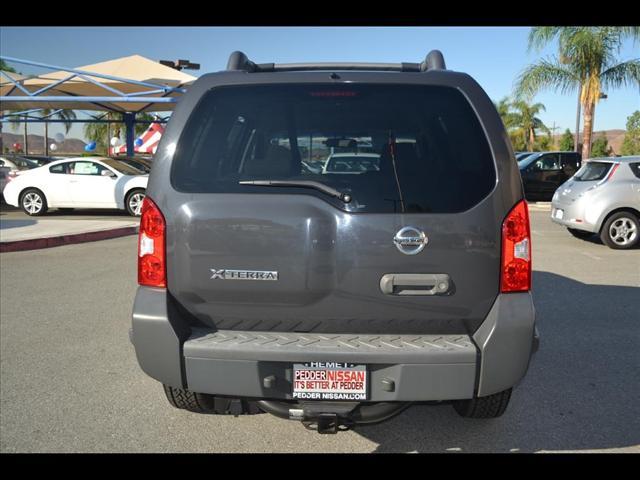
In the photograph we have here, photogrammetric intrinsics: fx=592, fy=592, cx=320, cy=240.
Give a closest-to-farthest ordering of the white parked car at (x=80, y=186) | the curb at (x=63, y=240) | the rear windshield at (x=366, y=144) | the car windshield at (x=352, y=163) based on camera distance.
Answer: the rear windshield at (x=366, y=144) < the car windshield at (x=352, y=163) < the curb at (x=63, y=240) < the white parked car at (x=80, y=186)

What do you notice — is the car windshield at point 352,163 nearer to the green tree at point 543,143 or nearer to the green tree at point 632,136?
the green tree at point 632,136

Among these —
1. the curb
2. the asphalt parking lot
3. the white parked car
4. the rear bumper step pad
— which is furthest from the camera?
the white parked car

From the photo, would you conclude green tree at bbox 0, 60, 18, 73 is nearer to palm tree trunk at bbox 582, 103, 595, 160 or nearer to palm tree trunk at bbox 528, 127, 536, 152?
palm tree trunk at bbox 582, 103, 595, 160

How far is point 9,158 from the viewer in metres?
20.5

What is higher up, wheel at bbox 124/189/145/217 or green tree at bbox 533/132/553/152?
green tree at bbox 533/132/553/152

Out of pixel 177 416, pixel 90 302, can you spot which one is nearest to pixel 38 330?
pixel 90 302

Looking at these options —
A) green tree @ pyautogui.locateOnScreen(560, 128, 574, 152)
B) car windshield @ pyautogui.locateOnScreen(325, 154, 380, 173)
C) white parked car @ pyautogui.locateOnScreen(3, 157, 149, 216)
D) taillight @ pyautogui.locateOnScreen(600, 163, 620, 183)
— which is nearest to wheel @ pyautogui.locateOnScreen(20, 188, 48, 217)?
white parked car @ pyautogui.locateOnScreen(3, 157, 149, 216)

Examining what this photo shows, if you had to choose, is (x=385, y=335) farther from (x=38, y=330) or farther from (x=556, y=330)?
(x=38, y=330)

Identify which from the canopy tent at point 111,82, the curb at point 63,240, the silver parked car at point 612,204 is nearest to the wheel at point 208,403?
the curb at point 63,240

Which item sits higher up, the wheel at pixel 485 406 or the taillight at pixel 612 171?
the taillight at pixel 612 171

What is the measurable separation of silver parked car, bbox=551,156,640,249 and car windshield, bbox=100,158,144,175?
32.5 feet

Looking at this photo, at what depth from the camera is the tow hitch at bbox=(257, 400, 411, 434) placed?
8.99 ft

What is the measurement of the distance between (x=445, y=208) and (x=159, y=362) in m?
1.50

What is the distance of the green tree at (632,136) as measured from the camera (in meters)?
36.2
